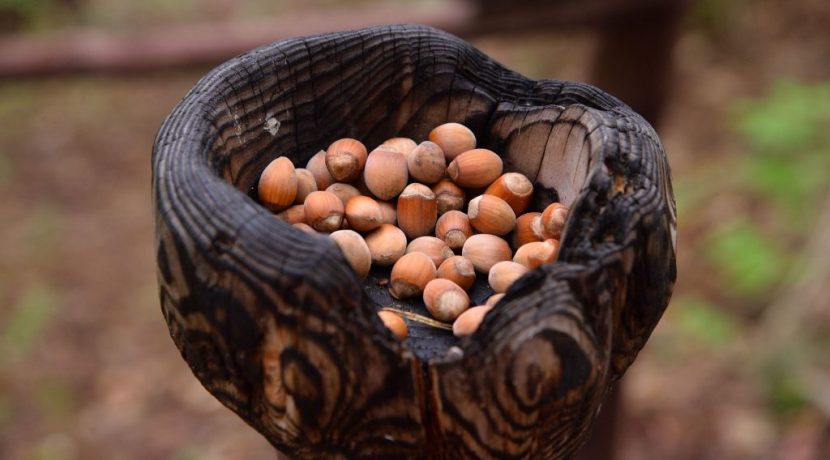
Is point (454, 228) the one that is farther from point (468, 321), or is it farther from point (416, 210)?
point (468, 321)

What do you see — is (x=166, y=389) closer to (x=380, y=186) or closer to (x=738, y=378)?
(x=738, y=378)

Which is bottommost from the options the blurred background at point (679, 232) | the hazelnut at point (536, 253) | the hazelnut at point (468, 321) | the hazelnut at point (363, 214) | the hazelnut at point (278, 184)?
the blurred background at point (679, 232)

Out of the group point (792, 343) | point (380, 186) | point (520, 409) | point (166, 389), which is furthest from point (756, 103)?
point (520, 409)

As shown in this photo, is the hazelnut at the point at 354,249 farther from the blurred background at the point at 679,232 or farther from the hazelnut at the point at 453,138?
the blurred background at the point at 679,232

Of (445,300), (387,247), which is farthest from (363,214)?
(445,300)

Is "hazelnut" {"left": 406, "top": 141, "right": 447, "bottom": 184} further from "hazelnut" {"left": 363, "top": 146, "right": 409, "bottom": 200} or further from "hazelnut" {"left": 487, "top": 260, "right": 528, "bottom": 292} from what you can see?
"hazelnut" {"left": 487, "top": 260, "right": 528, "bottom": 292}

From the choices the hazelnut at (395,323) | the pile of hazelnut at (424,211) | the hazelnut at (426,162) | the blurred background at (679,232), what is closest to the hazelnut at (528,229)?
the pile of hazelnut at (424,211)
